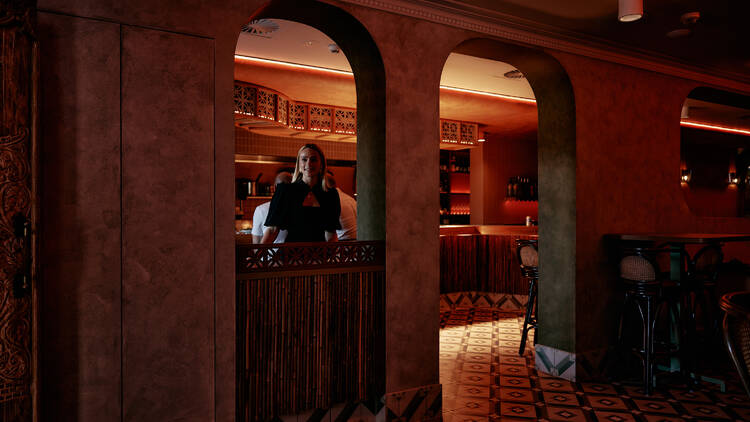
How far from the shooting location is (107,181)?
2.38 meters

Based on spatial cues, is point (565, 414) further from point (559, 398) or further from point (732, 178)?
point (732, 178)

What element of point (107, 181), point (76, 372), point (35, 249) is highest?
point (107, 181)

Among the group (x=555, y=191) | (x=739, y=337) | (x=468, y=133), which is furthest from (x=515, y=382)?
(x=468, y=133)

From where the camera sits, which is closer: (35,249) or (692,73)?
(35,249)

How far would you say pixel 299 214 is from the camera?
3.40 m

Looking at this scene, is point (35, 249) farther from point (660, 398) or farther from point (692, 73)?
point (692, 73)

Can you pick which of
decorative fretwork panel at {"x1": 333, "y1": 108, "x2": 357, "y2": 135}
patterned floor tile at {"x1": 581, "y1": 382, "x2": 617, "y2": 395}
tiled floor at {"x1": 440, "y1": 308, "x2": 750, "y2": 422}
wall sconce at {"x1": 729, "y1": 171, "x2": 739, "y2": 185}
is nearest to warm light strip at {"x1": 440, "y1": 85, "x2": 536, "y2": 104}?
decorative fretwork panel at {"x1": 333, "y1": 108, "x2": 357, "y2": 135}

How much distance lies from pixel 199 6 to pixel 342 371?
2.28 metres

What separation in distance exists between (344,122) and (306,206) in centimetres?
493

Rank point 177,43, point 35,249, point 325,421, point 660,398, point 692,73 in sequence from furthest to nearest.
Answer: point 692,73
point 660,398
point 325,421
point 177,43
point 35,249

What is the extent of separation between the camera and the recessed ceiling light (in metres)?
4.00

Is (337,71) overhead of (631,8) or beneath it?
overhead

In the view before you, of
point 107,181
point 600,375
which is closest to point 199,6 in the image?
point 107,181

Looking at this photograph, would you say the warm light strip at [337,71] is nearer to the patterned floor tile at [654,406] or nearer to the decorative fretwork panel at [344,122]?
the decorative fretwork panel at [344,122]
